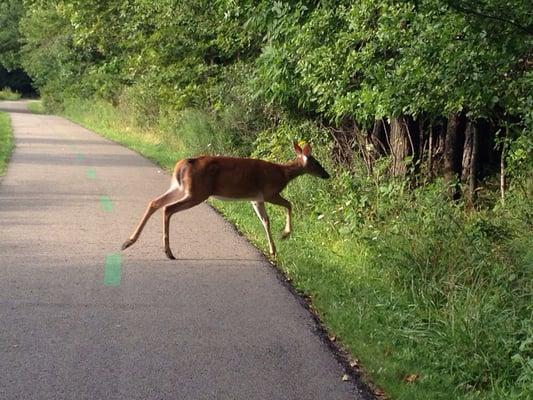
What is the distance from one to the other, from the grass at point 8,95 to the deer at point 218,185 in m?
73.9

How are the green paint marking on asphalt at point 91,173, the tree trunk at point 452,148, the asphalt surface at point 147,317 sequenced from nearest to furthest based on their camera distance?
the asphalt surface at point 147,317, the tree trunk at point 452,148, the green paint marking on asphalt at point 91,173

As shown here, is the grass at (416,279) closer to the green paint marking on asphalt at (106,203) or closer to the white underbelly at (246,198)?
the white underbelly at (246,198)

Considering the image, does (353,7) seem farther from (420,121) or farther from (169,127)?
→ (169,127)

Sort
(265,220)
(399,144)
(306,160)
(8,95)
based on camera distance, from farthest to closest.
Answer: (8,95), (399,144), (306,160), (265,220)

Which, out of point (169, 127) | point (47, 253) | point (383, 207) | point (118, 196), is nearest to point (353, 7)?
point (383, 207)

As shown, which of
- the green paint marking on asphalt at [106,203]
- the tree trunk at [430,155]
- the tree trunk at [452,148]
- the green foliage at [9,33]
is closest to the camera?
the tree trunk at [452,148]

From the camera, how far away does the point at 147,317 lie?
6.70m

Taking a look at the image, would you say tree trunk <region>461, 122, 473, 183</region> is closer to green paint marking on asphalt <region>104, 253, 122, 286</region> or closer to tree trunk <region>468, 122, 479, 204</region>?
tree trunk <region>468, 122, 479, 204</region>

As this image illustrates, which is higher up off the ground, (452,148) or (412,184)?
(452,148)

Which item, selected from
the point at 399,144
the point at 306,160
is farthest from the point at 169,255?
the point at 399,144

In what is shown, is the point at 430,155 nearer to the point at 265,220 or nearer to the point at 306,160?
the point at 306,160

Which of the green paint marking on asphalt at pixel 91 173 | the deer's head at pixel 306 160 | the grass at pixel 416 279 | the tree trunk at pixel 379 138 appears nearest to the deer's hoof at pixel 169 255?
the grass at pixel 416 279

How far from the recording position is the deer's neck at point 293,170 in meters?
10.3

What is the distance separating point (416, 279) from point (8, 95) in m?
77.5
